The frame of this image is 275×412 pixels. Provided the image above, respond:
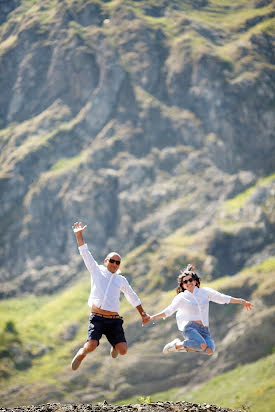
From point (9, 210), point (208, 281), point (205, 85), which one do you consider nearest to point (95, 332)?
point (208, 281)

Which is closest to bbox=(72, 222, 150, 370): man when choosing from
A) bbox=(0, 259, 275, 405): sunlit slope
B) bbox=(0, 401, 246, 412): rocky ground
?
bbox=(0, 401, 246, 412): rocky ground

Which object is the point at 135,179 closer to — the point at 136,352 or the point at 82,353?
the point at 136,352

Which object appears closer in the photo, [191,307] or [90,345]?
[90,345]

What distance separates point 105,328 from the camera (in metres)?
17.2

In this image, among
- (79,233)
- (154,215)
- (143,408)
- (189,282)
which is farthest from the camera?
(154,215)

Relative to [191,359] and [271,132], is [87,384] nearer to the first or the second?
[191,359]

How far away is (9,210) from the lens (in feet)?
615

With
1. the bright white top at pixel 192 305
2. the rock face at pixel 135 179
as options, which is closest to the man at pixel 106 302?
the bright white top at pixel 192 305

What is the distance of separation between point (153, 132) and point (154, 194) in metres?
29.5

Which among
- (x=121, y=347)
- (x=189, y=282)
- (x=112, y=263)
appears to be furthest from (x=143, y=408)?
(x=112, y=263)

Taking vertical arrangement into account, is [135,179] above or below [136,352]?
above

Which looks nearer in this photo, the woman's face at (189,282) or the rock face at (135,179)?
the woman's face at (189,282)

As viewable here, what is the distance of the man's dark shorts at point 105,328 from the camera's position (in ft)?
55.8

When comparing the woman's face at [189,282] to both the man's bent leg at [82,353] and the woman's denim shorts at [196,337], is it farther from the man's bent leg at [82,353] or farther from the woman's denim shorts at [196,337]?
the man's bent leg at [82,353]
